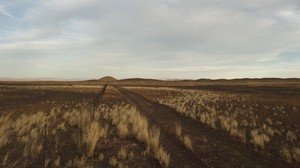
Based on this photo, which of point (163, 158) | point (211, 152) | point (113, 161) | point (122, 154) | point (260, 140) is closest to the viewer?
point (113, 161)

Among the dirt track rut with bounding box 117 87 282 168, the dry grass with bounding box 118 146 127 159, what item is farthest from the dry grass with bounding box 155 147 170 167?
the dry grass with bounding box 118 146 127 159

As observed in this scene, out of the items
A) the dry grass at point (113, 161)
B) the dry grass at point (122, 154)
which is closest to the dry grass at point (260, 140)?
the dry grass at point (122, 154)

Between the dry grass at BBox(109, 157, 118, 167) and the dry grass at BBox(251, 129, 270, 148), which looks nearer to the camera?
the dry grass at BBox(109, 157, 118, 167)

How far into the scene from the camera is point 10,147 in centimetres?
1088

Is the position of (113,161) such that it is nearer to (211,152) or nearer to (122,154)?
(122,154)

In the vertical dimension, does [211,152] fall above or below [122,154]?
below

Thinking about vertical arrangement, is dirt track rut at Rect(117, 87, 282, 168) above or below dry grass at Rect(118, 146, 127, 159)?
below

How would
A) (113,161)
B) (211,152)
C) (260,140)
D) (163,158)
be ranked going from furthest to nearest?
(260,140), (211,152), (163,158), (113,161)

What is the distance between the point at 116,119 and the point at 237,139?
6.41 metres

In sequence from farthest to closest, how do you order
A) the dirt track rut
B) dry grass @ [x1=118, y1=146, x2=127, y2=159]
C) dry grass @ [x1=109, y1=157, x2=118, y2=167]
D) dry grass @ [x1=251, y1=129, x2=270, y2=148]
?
dry grass @ [x1=251, y1=129, x2=270, y2=148] < dry grass @ [x1=118, y1=146, x2=127, y2=159] < the dirt track rut < dry grass @ [x1=109, y1=157, x2=118, y2=167]

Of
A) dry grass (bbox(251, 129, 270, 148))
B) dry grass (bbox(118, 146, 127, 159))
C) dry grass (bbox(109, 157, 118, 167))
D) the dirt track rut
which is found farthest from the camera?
dry grass (bbox(251, 129, 270, 148))

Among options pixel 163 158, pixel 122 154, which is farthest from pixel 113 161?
pixel 163 158

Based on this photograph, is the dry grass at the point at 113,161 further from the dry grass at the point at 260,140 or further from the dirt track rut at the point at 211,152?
the dry grass at the point at 260,140

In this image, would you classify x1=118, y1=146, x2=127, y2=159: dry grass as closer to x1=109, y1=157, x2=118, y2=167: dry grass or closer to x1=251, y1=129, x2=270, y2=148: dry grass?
x1=109, y1=157, x2=118, y2=167: dry grass
